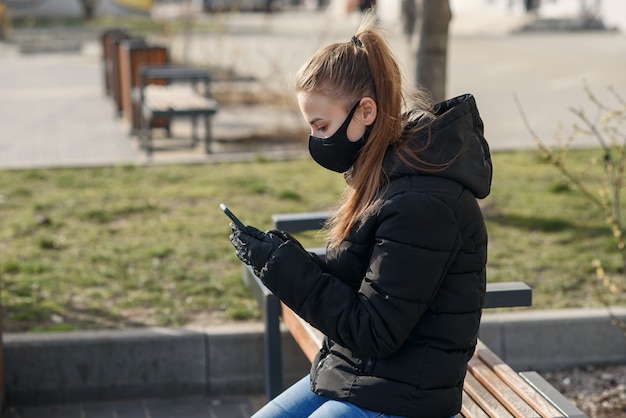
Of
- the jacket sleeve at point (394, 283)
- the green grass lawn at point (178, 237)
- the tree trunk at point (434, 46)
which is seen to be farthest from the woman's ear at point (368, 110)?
the tree trunk at point (434, 46)

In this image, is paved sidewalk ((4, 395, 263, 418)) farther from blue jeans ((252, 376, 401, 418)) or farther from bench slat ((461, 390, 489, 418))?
blue jeans ((252, 376, 401, 418))

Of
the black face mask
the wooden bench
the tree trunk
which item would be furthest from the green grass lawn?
the black face mask

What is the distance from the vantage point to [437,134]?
2467 millimetres

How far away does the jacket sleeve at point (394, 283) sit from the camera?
2340 mm

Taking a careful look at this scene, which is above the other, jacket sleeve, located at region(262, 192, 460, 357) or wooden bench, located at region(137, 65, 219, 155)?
jacket sleeve, located at region(262, 192, 460, 357)

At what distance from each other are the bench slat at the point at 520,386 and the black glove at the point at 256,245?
3.06 ft

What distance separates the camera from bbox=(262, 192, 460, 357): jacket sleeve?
234 cm

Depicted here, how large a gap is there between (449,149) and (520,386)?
3.25 ft

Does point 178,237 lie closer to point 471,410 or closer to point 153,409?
point 153,409

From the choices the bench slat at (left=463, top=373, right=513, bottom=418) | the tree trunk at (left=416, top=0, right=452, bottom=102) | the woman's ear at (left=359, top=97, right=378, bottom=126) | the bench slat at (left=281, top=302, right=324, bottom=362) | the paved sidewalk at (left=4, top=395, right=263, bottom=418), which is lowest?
the paved sidewalk at (left=4, top=395, right=263, bottom=418)

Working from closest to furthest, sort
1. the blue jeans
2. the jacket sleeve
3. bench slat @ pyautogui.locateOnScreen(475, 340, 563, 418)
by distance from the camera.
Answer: the jacket sleeve → the blue jeans → bench slat @ pyautogui.locateOnScreen(475, 340, 563, 418)

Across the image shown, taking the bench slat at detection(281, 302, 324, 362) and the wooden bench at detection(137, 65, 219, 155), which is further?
the wooden bench at detection(137, 65, 219, 155)

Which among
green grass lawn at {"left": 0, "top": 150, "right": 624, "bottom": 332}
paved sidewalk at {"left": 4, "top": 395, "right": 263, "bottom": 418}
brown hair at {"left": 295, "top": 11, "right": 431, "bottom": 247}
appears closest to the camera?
brown hair at {"left": 295, "top": 11, "right": 431, "bottom": 247}

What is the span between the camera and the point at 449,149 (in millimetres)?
2439
